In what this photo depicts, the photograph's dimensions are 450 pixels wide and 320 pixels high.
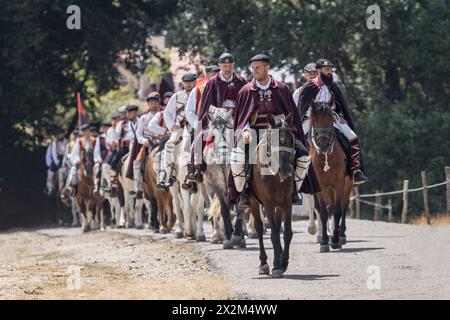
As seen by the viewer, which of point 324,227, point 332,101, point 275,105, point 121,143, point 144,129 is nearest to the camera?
point 275,105

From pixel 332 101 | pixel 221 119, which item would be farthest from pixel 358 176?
pixel 221 119

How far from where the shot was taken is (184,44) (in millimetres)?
41062

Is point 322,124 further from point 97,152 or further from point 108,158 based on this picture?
point 97,152

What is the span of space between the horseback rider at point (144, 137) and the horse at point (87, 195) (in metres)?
3.13

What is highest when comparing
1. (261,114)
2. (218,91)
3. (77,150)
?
(77,150)

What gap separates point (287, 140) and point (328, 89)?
173 inches

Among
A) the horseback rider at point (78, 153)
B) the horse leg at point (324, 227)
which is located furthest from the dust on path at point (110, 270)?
the horseback rider at point (78, 153)

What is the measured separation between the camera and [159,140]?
26.0 meters

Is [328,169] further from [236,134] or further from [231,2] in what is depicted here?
[231,2]

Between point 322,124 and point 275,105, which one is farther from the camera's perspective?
point 322,124

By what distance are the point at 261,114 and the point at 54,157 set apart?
23.8 metres

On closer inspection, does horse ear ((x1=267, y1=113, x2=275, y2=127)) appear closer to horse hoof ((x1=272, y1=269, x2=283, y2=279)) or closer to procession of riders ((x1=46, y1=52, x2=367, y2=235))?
procession of riders ((x1=46, y1=52, x2=367, y2=235))

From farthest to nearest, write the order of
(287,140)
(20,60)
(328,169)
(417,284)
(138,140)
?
1. (20,60)
2. (138,140)
3. (328,169)
4. (287,140)
5. (417,284)
